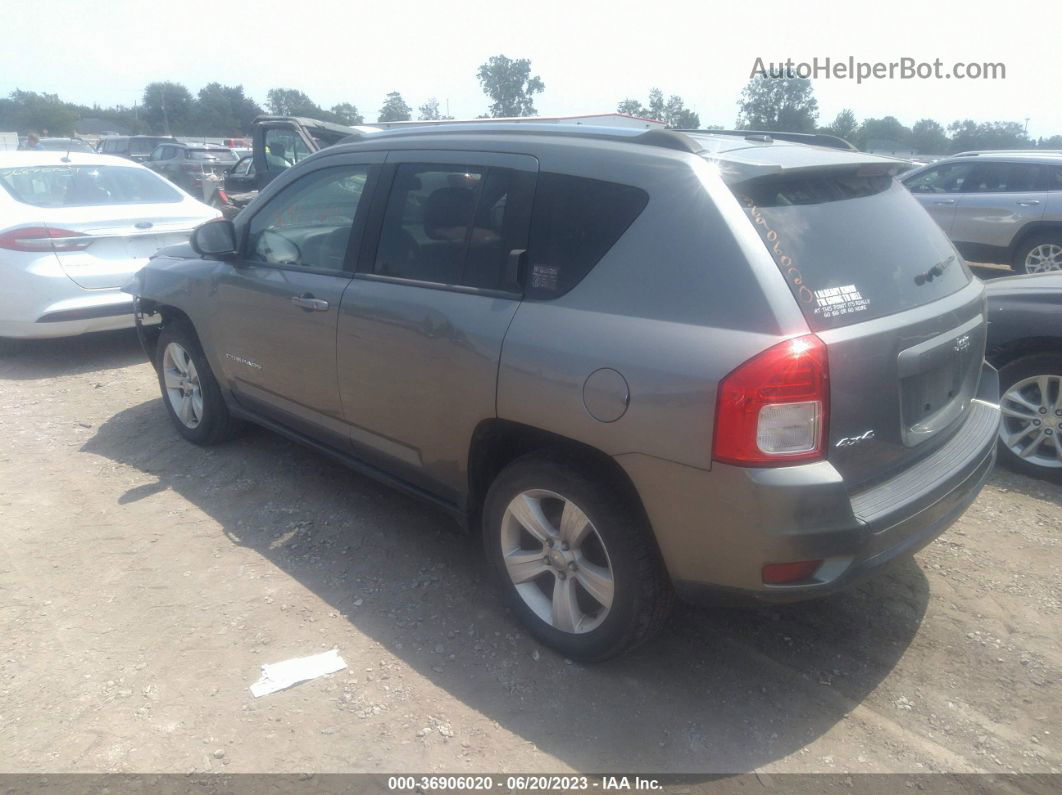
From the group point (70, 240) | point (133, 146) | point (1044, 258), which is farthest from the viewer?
point (133, 146)

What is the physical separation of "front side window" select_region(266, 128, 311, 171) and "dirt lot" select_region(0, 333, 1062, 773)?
9.24 m

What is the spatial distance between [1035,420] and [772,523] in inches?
111

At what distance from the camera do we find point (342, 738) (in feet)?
8.77

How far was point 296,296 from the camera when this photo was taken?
3.87 metres

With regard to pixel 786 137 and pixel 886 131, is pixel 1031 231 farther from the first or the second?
pixel 886 131

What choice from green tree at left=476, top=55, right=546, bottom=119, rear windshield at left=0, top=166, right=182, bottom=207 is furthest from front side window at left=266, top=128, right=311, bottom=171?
green tree at left=476, top=55, right=546, bottom=119

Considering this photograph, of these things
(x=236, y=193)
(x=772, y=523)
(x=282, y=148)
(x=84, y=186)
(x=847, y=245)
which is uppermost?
(x=282, y=148)

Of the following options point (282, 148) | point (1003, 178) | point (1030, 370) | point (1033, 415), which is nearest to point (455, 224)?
point (1030, 370)

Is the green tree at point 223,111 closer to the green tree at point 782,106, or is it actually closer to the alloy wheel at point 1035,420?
the green tree at point 782,106

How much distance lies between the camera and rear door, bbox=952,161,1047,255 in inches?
389

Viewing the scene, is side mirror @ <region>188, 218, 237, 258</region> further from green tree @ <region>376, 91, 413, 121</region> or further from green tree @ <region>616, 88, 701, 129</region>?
green tree @ <region>376, 91, 413, 121</region>

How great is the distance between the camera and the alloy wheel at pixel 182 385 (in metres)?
4.90

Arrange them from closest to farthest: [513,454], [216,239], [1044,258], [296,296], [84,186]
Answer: [513,454], [296,296], [216,239], [84,186], [1044,258]

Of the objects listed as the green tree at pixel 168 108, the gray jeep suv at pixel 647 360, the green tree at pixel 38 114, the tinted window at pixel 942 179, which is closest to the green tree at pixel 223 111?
the green tree at pixel 168 108
